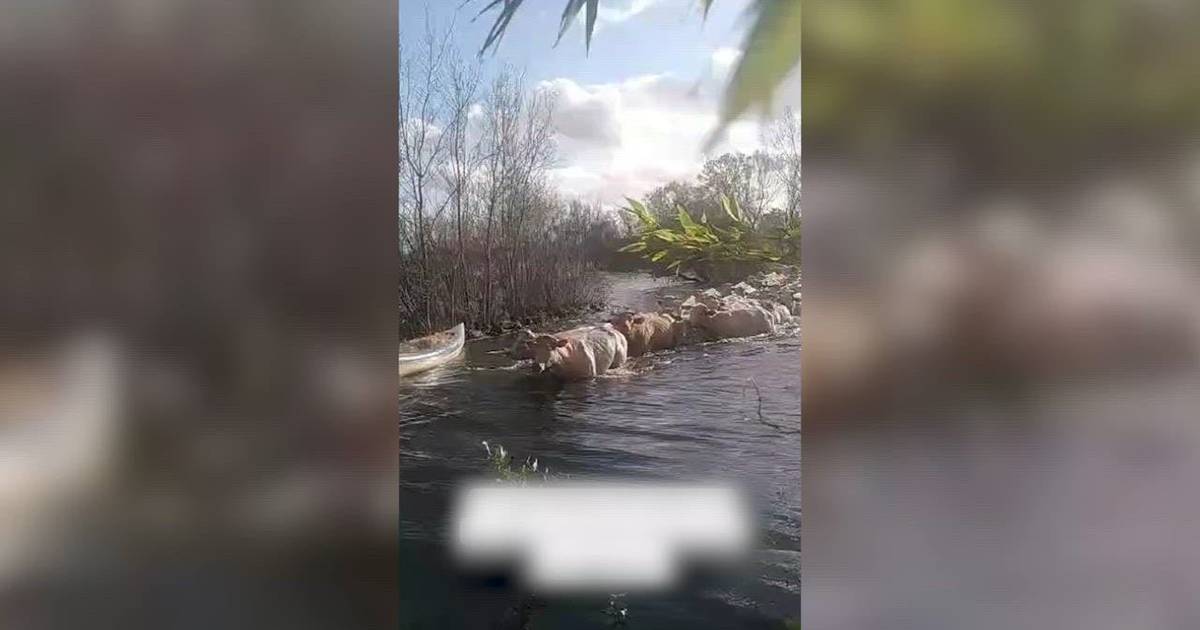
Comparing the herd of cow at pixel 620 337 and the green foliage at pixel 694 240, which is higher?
the green foliage at pixel 694 240

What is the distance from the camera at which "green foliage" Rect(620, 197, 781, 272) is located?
183 cm

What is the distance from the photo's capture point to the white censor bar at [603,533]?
181 cm

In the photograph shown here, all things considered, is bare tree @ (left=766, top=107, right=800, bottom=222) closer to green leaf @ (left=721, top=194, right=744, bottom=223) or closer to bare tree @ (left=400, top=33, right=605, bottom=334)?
green leaf @ (left=721, top=194, right=744, bottom=223)

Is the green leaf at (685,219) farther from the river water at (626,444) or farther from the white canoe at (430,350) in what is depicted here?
the white canoe at (430,350)

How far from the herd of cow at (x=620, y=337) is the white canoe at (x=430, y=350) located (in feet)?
0.44

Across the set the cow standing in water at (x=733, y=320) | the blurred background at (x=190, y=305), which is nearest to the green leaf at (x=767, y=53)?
the cow standing in water at (x=733, y=320)

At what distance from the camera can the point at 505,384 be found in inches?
74.3

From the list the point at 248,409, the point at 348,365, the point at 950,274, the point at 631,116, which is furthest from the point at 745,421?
the point at 248,409

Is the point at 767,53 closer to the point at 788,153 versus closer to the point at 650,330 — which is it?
the point at 788,153

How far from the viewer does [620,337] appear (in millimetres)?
1884

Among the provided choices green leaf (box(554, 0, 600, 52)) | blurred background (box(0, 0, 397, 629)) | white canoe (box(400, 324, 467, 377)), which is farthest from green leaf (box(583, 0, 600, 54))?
white canoe (box(400, 324, 467, 377))

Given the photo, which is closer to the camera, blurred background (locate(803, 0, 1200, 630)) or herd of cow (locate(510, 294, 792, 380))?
blurred background (locate(803, 0, 1200, 630))

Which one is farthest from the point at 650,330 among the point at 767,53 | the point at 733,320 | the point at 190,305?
the point at 190,305

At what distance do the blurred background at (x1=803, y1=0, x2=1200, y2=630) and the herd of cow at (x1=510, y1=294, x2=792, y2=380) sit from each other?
0.27 metres
